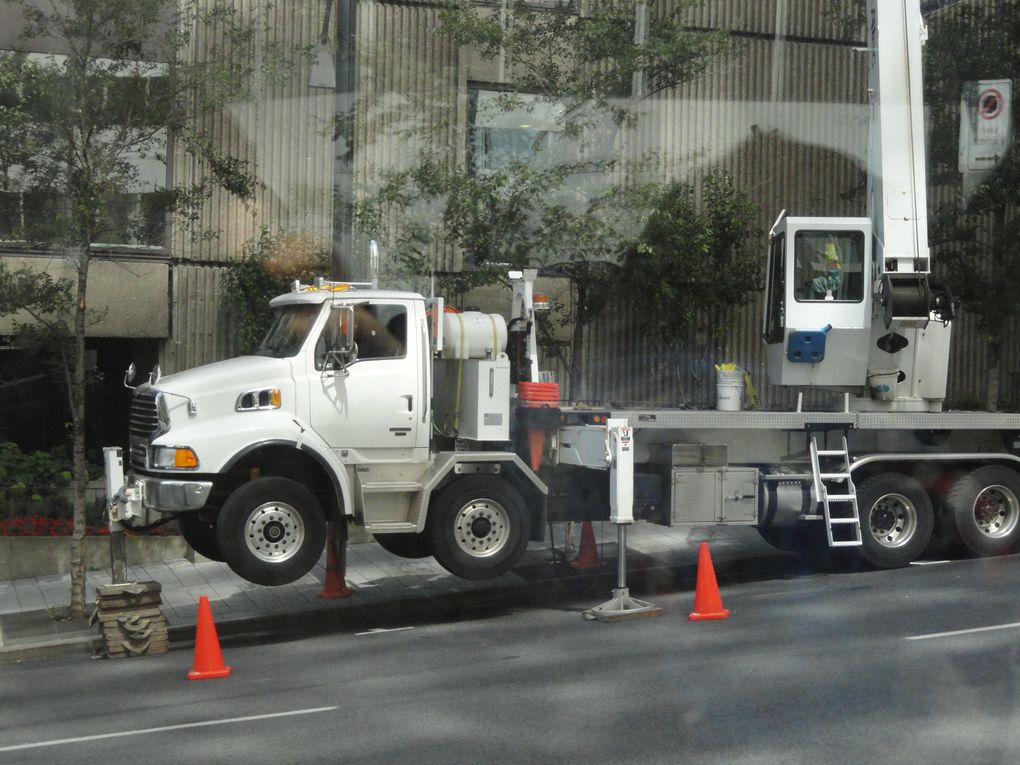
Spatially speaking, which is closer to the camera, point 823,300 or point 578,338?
point 823,300

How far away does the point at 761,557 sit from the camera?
14430 millimetres

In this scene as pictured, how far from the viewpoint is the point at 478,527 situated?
11.6 m

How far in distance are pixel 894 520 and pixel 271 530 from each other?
247 inches

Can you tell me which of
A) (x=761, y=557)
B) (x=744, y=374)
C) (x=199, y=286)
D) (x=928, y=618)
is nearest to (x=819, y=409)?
(x=744, y=374)

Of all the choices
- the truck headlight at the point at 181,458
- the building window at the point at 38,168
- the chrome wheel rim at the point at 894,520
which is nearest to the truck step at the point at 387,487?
the truck headlight at the point at 181,458

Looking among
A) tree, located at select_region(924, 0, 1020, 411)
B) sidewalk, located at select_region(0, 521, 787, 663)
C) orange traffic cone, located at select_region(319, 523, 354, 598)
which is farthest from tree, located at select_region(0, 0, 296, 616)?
tree, located at select_region(924, 0, 1020, 411)

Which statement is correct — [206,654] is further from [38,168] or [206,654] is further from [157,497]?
[38,168]

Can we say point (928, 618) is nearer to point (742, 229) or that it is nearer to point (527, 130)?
point (742, 229)

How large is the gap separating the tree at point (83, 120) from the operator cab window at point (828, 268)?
6.08 meters

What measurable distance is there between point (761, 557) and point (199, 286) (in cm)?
815

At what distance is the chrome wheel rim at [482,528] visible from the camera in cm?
1153

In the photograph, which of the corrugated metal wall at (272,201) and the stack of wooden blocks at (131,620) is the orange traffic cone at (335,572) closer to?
the stack of wooden blocks at (131,620)

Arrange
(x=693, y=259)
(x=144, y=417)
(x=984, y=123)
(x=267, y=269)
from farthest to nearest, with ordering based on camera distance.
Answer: (x=984, y=123) < (x=267, y=269) < (x=693, y=259) < (x=144, y=417)

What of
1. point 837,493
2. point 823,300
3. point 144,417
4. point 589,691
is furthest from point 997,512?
point 144,417
